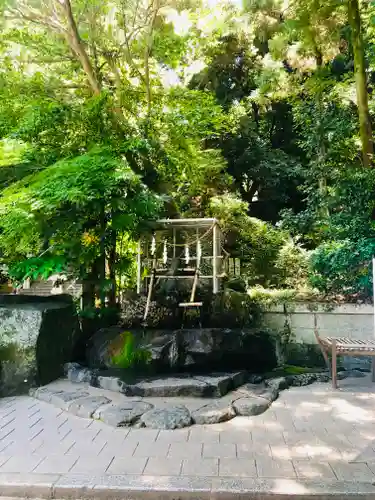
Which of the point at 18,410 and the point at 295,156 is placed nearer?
the point at 18,410

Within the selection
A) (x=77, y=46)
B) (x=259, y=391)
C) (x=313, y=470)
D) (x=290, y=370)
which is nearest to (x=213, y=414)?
(x=259, y=391)

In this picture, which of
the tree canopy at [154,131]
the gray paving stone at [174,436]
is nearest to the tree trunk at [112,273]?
the tree canopy at [154,131]

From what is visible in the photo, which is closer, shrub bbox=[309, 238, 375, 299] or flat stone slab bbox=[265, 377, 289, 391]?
flat stone slab bbox=[265, 377, 289, 391]

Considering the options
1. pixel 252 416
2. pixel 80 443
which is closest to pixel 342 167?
pixel 252 416

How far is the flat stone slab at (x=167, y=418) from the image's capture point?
5.20 m

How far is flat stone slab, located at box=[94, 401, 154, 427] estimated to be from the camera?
5293mm

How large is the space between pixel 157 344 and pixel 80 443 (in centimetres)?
331

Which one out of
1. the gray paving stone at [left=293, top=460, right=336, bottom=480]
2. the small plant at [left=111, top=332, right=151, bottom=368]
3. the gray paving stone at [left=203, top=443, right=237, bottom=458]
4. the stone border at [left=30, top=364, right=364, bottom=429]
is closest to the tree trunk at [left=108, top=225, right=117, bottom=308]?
the small plant at [left=111, top=332, right=151, bottom=368]

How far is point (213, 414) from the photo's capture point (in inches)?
214

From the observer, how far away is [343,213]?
10.4m

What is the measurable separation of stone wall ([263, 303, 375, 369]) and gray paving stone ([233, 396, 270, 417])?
3.74 m

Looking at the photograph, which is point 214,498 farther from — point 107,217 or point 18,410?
point 107,217

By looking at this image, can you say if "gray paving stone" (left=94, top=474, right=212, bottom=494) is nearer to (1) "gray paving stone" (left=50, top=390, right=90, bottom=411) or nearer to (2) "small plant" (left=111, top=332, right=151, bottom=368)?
(1) "gray paving stone" (left=50, top=390, right=90, bottom=411)

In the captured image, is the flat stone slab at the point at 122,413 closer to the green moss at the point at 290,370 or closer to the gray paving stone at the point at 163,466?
the gray paving stone at the point at 163,466
